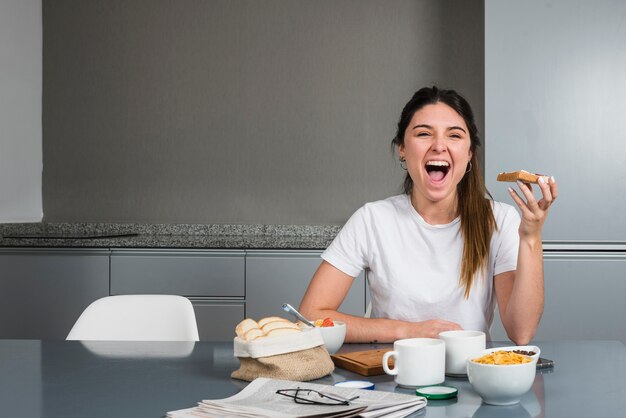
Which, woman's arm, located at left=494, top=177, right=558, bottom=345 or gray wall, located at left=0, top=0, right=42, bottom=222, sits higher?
gray wall, located at left=0, top=0, right=42, bottom=222

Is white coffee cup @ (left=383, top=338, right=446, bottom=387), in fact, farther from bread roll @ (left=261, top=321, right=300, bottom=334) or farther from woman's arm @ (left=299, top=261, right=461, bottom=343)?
woman's arm @ (left=299, top=261, right=461, bottom=343)

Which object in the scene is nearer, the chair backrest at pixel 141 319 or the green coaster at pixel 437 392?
the green coaster at pixel 437 392

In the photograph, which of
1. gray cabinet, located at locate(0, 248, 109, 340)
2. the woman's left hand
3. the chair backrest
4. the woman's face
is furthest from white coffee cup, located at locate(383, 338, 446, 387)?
gray cabinet, located at locate(0, 248, 109, 340)

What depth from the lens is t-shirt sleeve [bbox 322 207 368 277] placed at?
197 cm

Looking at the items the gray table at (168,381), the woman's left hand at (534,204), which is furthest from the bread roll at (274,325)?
the woman's left hand at (534,204)

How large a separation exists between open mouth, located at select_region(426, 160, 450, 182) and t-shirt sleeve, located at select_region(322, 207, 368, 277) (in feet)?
0.72

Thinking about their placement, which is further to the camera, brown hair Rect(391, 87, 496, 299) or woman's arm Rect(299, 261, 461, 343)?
brown hair Rect(391, 87, 496, 299)

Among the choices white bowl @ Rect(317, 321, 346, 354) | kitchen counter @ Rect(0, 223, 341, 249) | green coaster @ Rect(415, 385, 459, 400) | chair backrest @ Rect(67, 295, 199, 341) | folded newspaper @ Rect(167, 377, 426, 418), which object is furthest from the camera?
kitchen counter @ Rect(0, 223, 341, 249)

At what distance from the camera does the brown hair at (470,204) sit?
1.88 metres

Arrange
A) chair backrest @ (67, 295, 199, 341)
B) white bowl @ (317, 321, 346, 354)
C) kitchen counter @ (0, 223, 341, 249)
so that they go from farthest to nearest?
kitchen counter @ (0, 223, 341, 249), chair backrest @ (67, 295, 199, 341), white bowl @ (317, 321, 346, 354)

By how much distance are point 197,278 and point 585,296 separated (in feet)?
5.59

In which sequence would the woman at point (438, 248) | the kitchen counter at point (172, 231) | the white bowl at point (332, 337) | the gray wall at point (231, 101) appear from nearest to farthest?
1. the white bowl at point (332, 337)
2. the woman at point (438, 248)
3. the kitchen counter at point (172, 231)
4. the gray wall at point (231, 101)

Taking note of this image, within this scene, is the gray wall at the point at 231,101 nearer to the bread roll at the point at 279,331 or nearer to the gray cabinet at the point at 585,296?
the gray cabinet at the point at 585,296

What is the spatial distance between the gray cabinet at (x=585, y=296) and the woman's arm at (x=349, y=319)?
1.59 meters
